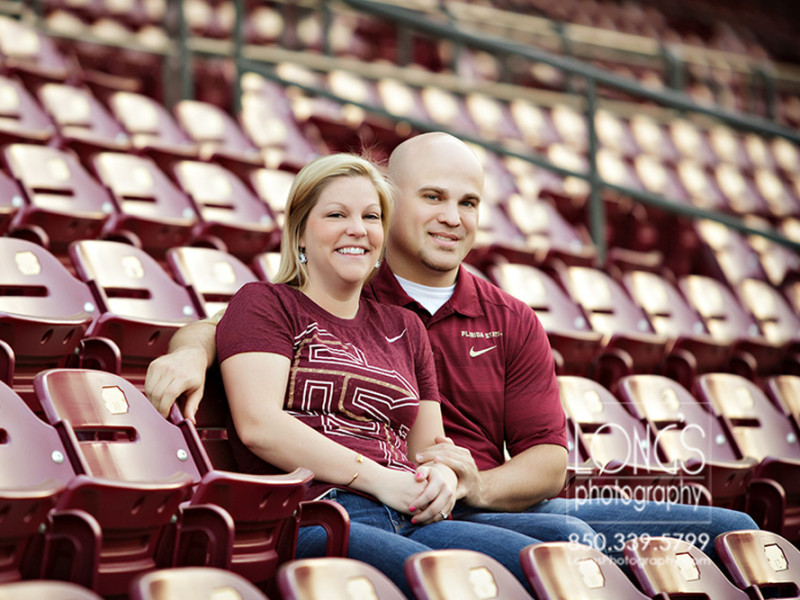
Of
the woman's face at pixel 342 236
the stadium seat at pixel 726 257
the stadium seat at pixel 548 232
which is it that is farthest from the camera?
the stadium seat at pixel 726 257

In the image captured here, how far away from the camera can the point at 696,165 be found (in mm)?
6480

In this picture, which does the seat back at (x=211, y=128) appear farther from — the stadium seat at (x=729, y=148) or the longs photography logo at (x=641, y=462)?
the stadium seat at (x=729, y=148)

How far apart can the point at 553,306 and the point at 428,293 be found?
52.4 inches

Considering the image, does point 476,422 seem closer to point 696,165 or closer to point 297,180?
point 297,180

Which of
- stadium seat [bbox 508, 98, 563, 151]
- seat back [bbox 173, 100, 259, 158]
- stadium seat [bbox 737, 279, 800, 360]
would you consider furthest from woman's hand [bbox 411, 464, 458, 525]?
stadium seat [bbox 508, 98, 563, 151]

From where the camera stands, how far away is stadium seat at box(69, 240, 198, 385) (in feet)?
7.33

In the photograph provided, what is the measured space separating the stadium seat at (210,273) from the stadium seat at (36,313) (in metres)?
0.37

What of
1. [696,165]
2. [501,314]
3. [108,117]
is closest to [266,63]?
[108,117]

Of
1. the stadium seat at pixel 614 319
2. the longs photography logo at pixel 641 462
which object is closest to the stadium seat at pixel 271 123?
the stadium seat at pixel 614 319

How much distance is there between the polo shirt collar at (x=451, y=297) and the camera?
2123 millimetres

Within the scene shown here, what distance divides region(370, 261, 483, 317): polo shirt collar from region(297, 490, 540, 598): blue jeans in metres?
0.47

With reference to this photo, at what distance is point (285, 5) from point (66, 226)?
507 cm

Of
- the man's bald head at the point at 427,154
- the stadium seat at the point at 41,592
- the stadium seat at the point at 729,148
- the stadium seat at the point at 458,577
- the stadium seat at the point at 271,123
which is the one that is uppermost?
the stadium seat at the point at 729,148

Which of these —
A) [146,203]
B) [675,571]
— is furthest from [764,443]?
[146,203]
